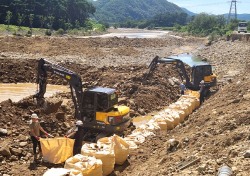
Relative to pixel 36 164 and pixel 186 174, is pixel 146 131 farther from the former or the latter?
pixel 186 174

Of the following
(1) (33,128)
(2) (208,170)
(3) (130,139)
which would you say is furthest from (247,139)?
(1) (33,128)

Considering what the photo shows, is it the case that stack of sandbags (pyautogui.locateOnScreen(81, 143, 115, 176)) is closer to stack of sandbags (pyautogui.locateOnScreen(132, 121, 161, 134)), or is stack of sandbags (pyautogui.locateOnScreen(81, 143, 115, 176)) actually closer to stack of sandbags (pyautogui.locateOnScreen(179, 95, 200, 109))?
stack of sandbags (pyautogui.locateOnScreen(132, 121, 161, 134))

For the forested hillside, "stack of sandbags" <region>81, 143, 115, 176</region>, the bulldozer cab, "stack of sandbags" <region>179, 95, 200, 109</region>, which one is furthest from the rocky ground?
Result: the forested hillside

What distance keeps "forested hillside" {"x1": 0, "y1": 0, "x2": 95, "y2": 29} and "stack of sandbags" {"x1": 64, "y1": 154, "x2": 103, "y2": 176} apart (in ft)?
202

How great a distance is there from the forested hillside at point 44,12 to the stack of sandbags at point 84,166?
202ft

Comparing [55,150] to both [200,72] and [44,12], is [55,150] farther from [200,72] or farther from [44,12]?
[44,12]

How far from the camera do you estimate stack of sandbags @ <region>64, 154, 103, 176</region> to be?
8.44 metres

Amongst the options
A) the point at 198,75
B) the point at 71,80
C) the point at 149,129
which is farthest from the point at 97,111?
the point at 198,75

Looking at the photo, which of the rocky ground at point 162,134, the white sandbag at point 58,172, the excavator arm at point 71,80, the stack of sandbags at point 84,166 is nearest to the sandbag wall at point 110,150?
the stack of sandbags at point 84,166

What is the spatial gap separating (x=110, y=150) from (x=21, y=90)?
49.1 feet

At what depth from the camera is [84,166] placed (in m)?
8.62

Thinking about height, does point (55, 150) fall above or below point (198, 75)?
below

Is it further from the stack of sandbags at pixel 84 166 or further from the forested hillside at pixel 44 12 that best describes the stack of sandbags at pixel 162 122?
the forested hillside at pixel 44 12

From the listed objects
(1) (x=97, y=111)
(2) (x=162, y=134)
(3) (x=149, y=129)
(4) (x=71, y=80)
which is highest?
(4) (x=71, y=80)
